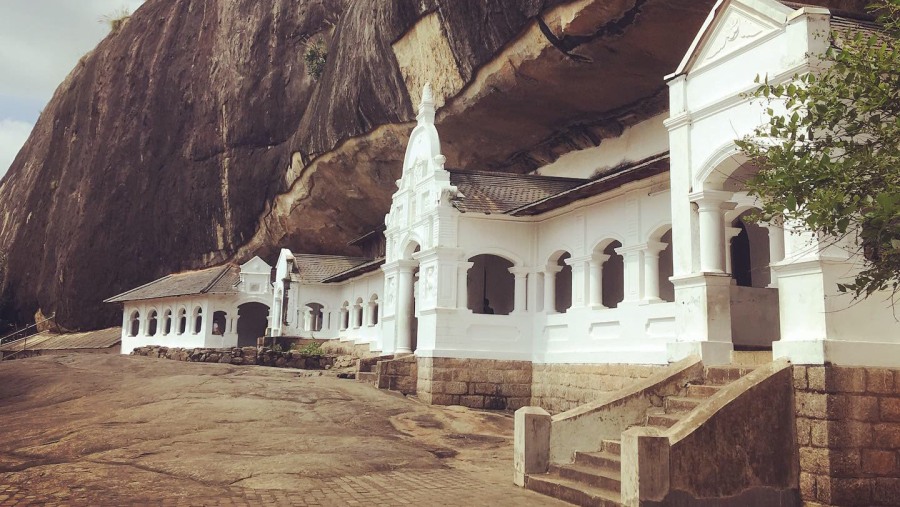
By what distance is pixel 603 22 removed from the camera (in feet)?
55.9

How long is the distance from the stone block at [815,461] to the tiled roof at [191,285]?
3103 centimetres

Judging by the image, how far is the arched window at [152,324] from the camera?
40500 mm

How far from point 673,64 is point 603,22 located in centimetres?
219

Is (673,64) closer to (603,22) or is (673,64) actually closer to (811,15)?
(603,22)

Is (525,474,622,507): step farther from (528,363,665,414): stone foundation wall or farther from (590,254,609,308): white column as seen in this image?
(590,254,609,308): white column

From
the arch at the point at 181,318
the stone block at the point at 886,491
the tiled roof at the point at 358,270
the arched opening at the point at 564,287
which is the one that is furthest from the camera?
the arch at the point at 181,318

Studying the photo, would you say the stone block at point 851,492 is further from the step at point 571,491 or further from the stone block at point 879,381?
the step at point 571,491

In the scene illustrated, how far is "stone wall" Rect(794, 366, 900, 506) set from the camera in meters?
7.74

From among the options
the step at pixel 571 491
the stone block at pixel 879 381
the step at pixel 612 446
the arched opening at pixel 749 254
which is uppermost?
the arched opening at pixel 749 254

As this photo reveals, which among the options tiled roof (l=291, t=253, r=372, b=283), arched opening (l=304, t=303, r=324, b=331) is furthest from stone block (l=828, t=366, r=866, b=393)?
arched opening (l=304, t=303, r=324, b=331)

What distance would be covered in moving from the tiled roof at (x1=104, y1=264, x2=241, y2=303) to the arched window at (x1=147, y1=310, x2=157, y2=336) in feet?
4.92

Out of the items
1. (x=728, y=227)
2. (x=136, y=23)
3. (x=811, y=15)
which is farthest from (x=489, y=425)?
(x=136, y=23)

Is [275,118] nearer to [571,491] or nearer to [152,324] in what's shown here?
[152,324]

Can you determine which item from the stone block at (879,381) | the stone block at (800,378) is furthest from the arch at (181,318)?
the stone block at (879,381)
